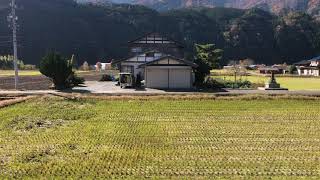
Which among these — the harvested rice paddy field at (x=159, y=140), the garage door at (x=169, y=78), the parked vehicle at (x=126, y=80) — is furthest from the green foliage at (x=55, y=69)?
the harvested rice paddy field at (x=159, y=140)

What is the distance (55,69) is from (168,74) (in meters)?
8.30

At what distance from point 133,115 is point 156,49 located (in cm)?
2573

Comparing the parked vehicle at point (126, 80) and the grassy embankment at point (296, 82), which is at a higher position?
the parked vehicle at point (126, 80)

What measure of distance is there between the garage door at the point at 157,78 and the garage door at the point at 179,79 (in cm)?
39

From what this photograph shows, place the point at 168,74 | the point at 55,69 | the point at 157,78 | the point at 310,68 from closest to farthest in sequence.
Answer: the point at 55,69
the point at 168,74
the point at 157,78
the point at 310,68

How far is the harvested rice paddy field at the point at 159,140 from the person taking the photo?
11.2 m

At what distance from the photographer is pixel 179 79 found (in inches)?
1399

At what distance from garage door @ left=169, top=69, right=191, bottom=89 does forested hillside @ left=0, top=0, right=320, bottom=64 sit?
69.0 metres

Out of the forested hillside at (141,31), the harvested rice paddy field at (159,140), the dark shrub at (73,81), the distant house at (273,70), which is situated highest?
the forested hillside at (141,31)

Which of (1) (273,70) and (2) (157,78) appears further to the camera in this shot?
(1) (273,70)

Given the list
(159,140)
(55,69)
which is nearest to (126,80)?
(55,69)

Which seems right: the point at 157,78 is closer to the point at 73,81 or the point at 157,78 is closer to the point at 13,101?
the point at 73,81

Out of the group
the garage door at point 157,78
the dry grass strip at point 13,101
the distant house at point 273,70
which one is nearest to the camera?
the dry grass strip at point 13,101

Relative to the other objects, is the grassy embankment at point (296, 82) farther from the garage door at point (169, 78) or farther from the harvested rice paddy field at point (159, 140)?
the harvested rice paddy field at point (159, 140)
